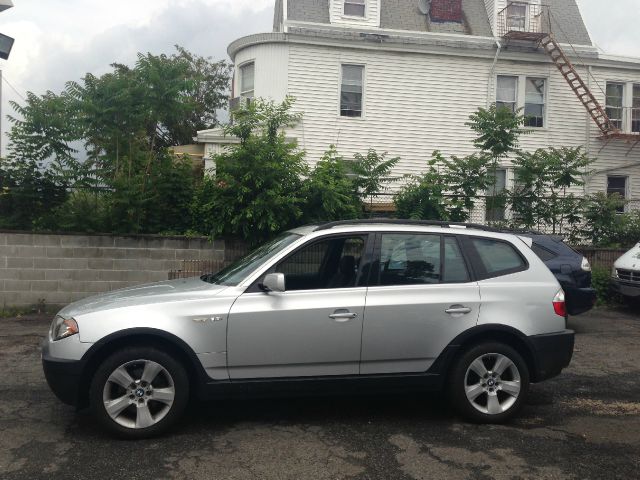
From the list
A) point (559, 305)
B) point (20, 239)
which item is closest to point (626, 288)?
point (559, 305)

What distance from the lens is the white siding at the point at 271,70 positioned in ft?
61.9

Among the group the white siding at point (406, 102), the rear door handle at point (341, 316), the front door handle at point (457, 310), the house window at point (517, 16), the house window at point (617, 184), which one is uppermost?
the house window at point (517, 16)

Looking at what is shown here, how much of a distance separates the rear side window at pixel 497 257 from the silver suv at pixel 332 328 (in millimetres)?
11

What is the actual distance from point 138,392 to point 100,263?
270 inches

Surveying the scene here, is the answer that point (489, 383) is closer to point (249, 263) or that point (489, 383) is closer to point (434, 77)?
point (249, 263)

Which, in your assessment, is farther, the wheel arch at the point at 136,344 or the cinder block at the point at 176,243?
the cinder block at the point at 176,243

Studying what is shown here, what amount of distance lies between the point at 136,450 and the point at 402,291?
7.88 feet

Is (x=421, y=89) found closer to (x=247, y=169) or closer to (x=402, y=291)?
(x=247, y=169)

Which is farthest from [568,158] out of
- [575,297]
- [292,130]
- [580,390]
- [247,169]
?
[292,130]

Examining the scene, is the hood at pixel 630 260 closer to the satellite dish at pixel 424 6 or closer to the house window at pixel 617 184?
the house window at pixel 617 184

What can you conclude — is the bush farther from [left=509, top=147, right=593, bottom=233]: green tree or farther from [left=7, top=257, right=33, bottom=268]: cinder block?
[left=7, top=257, right=33, bottom=268]: cinder block

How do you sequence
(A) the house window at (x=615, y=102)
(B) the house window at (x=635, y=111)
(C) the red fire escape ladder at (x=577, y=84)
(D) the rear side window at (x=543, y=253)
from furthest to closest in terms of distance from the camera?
(B) the house window at (x=635, y=111) < (A) the house window at (x=615, y=102) < (C) the red fire escape ladder at (x=577, y=84) < (D) the rear side window at (x=543, y=253)

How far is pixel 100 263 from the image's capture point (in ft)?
36.8

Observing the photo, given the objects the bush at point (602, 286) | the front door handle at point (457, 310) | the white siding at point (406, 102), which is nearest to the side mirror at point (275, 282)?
the front door handle at point (457, 310)
